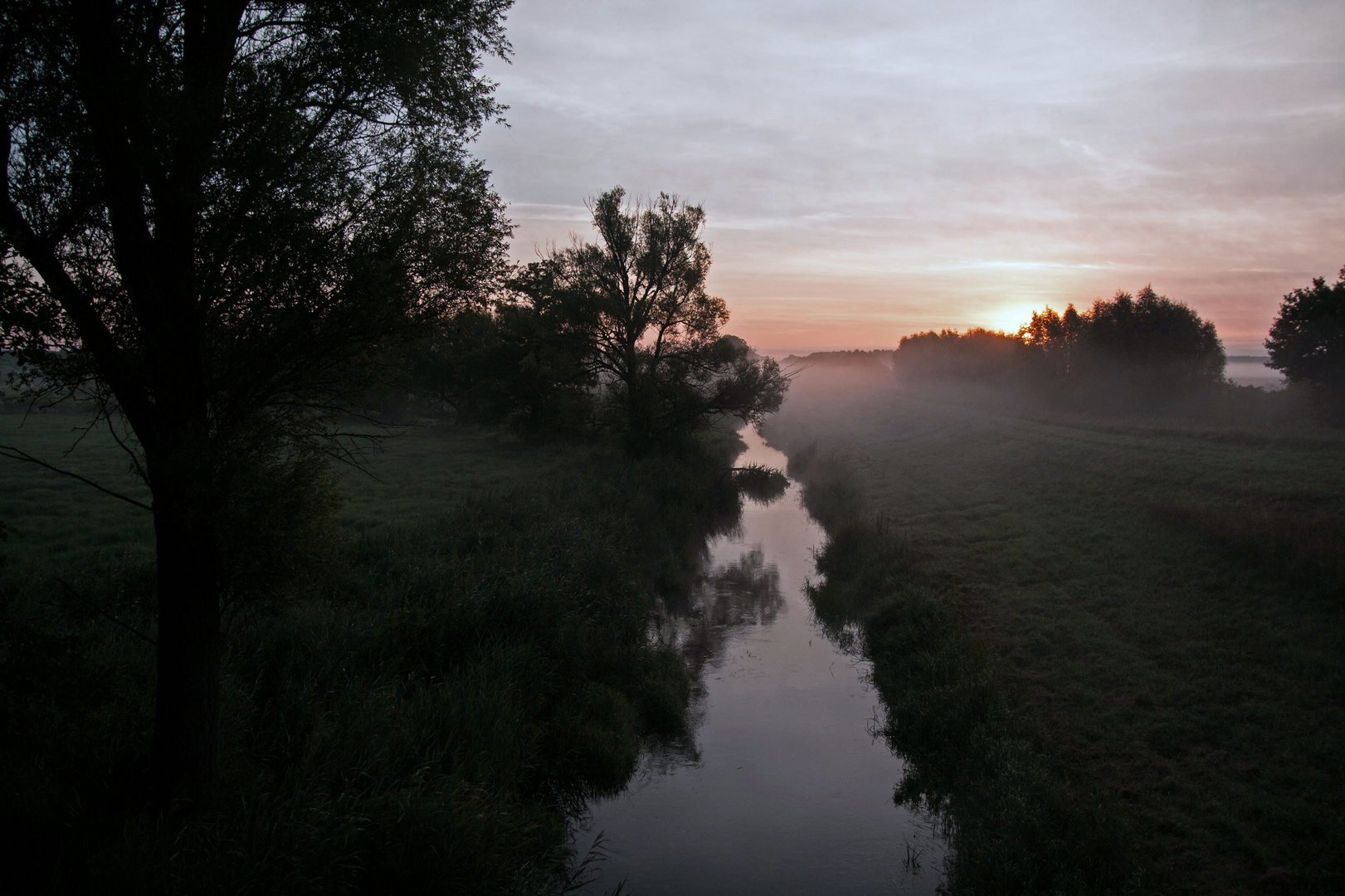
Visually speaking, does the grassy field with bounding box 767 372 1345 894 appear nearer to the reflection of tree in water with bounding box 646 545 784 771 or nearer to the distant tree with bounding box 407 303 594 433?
the reflection of tree in water with bounding box 646 545 784 771

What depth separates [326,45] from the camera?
17.2ft

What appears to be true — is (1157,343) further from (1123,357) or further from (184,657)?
(184,657)

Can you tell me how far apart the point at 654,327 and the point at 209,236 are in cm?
2453

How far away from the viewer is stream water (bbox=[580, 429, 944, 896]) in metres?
7.14

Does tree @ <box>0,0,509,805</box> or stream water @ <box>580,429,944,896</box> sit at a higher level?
tree @ <box>0,0,509,805</box>

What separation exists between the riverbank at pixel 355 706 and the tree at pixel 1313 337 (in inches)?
1408

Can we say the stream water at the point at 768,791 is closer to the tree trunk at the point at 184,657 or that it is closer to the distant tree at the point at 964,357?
the tree trunk at the point at 184,657

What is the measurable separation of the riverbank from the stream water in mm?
618

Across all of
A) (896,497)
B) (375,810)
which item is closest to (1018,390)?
(896,497)

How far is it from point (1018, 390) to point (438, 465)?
145 ft

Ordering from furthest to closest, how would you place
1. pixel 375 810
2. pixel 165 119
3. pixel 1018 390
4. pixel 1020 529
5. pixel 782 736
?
pixel 1018 390 < pixel 1020 529 < pixel 782 736 < pixel 375 810 < pixel 165 119

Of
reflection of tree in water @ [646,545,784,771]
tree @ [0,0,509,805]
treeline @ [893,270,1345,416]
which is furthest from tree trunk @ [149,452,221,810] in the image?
treeline @ [893,270,1345,416]

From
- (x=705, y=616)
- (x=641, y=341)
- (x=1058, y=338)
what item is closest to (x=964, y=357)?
(x=1058, y=338)

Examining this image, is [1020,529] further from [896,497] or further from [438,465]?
[438,465]
